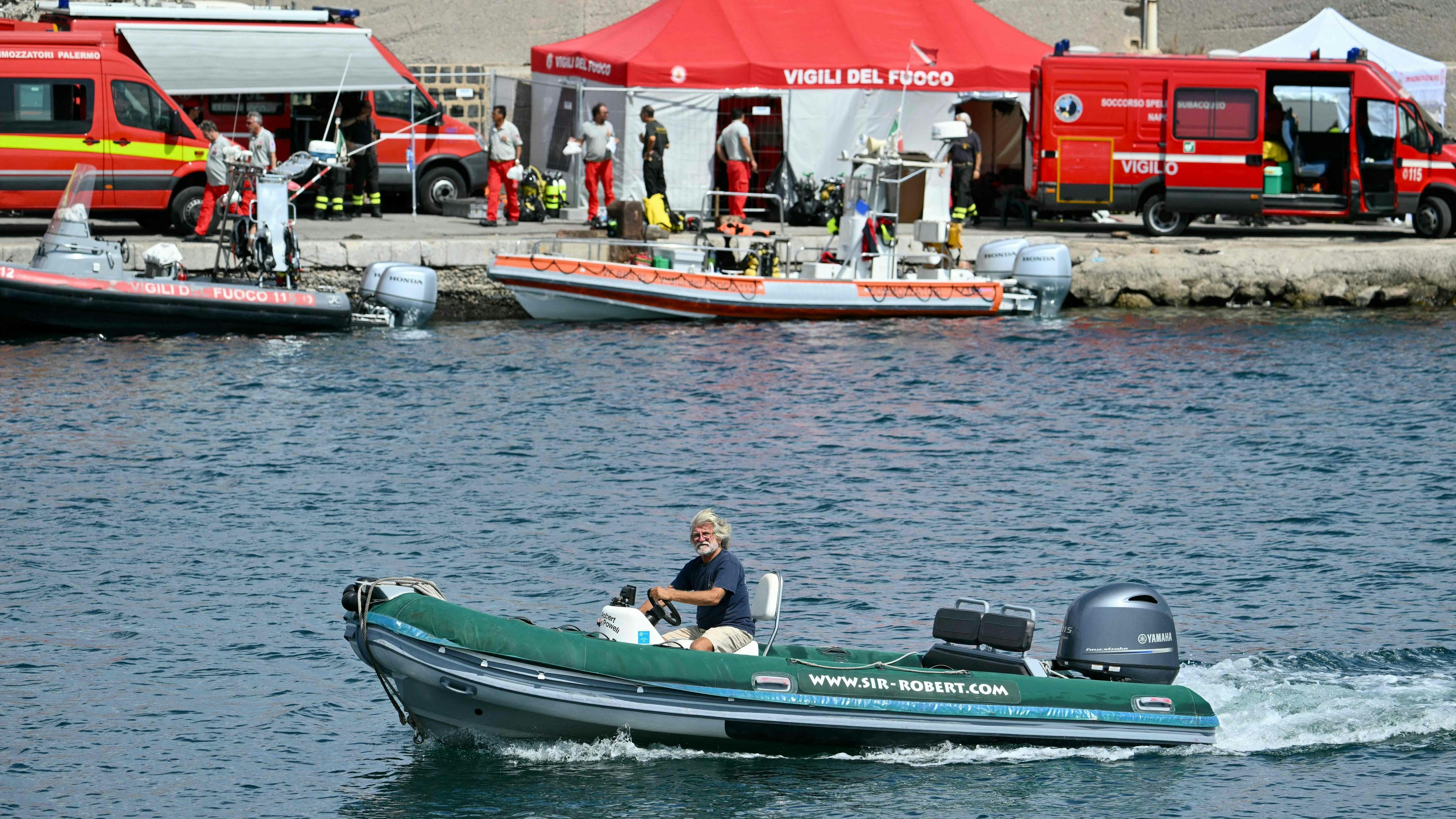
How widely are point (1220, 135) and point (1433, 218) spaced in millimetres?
3489

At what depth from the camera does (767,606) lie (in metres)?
9.17

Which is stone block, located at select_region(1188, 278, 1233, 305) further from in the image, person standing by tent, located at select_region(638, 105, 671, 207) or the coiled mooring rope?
the coiled mooring rope

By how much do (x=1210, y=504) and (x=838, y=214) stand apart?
11.4m

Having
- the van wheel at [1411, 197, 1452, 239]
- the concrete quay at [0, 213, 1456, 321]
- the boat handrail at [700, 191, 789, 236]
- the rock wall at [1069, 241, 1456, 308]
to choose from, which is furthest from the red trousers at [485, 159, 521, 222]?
the van wheel at [1411, 197, 1452, 239]

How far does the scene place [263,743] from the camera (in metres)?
9.21

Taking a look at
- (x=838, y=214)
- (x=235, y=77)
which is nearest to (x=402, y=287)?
(x=235, y=77)

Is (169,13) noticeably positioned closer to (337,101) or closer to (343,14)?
(343,14)

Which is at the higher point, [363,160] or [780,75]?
[780,75]

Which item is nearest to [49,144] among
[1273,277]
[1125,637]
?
[1273,277]

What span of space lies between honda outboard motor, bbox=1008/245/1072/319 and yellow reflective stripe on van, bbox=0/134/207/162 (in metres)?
10.4

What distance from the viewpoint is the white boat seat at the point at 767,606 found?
9.09m

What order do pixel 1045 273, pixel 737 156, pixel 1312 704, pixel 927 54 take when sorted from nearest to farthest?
pixel 1312 704
pixel 1045 273
pixel 737 156
pixel 927 54

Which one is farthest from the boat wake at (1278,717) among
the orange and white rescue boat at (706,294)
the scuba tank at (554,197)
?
the scuba tank at (554,197)

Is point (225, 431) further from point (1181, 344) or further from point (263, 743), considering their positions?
point (1181, 344)
